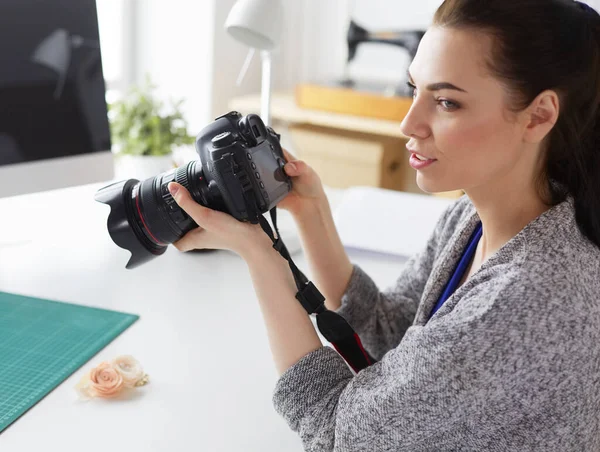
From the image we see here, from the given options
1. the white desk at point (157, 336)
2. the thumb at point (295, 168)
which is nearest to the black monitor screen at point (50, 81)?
the white desk at point (157, 336)

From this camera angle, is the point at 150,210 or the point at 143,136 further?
the point at 143,136

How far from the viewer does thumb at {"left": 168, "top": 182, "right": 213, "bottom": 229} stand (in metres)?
0.86

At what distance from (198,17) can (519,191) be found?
Answer: 182 cm

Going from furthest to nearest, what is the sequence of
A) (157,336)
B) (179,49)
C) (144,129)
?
1. (179,49)
2. (144,129)
3. (157,336)

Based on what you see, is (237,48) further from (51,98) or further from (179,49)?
(51,98)

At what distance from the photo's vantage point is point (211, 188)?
34.2 inches

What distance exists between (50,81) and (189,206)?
462 mm

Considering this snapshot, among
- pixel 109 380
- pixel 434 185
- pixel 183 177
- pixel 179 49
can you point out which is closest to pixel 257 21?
pixel 183 177

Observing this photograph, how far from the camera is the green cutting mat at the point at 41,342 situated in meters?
0.84

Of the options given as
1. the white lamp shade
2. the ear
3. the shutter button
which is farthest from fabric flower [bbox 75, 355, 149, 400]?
the white lamp shade

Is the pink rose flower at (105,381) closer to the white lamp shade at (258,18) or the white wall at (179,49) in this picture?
the white lamp shade at (258,18)

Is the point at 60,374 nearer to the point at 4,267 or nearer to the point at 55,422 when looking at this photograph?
the point at 55,422

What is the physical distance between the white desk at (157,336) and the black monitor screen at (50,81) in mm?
201

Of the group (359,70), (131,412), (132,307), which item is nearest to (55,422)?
(131,412)
